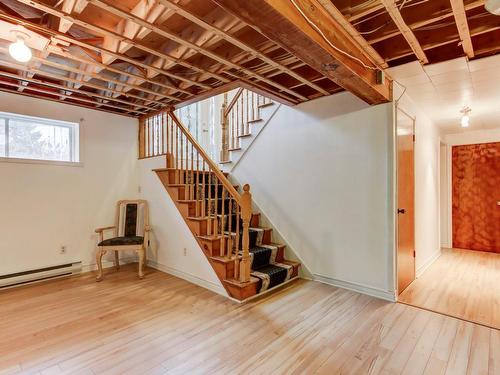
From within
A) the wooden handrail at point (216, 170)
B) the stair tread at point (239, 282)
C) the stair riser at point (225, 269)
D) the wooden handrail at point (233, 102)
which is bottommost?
the stair tread at point (239, 282)

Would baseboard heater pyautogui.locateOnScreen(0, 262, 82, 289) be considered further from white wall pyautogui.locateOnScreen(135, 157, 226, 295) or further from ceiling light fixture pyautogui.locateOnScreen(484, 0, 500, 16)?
ceiling light fixture pyautogui.locateOnScreen(484, 0, 500, 16)

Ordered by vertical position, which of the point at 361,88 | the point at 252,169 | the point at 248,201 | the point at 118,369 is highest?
the point at 361,88

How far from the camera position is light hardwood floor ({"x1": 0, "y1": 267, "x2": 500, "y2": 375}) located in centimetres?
189

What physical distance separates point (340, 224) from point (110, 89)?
3198 mm

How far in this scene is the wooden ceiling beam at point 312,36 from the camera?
1.45 meters

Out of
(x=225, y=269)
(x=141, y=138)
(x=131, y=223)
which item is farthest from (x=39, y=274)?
(x=225, y=269)

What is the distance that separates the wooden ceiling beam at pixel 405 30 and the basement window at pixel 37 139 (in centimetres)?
405

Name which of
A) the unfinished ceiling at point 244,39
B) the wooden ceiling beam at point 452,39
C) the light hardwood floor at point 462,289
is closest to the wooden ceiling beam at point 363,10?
the unfinished ceiling at point 244,39

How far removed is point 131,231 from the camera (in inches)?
162

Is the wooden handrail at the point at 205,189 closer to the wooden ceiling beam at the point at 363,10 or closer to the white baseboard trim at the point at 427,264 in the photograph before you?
the wooden ceiling beam at the point at 363,10

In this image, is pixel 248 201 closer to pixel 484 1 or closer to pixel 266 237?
pixel 266 237

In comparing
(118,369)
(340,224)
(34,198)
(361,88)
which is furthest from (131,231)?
(361,88)

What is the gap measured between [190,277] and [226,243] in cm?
71

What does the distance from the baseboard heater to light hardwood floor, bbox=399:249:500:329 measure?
13.9ft
